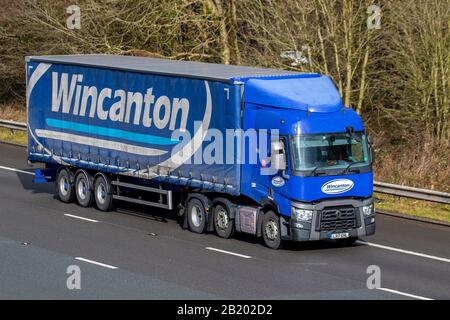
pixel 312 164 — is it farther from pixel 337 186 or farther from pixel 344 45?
pixel 344 45

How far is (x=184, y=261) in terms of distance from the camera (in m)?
19.4

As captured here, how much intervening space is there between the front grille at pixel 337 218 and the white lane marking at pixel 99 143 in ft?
13.6

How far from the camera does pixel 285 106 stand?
808 inches

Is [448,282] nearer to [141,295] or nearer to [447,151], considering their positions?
[141,295]

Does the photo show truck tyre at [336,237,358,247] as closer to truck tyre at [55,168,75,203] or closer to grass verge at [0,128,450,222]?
grass verge at [0,128,450,222]

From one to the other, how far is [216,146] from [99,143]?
401 centimetres

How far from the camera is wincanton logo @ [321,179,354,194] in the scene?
20.3 metres

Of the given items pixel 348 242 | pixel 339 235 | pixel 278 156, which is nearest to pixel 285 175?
pixel 278 156

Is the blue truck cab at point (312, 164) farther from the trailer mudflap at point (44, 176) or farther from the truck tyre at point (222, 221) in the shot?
the trailer mudflap at point (44, 176)

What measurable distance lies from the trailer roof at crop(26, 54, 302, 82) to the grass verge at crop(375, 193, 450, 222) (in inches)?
189

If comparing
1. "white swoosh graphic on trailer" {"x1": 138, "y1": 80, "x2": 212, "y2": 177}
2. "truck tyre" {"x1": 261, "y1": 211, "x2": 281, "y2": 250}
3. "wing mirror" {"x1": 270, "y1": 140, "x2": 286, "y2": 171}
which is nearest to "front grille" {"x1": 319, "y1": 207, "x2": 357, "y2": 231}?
"truck tyre" {"x1": 261, "y1": 211, "x2": 281, "y2": 250}

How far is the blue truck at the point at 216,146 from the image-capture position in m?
20.3

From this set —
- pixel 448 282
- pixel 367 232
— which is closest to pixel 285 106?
pixel 367 232
